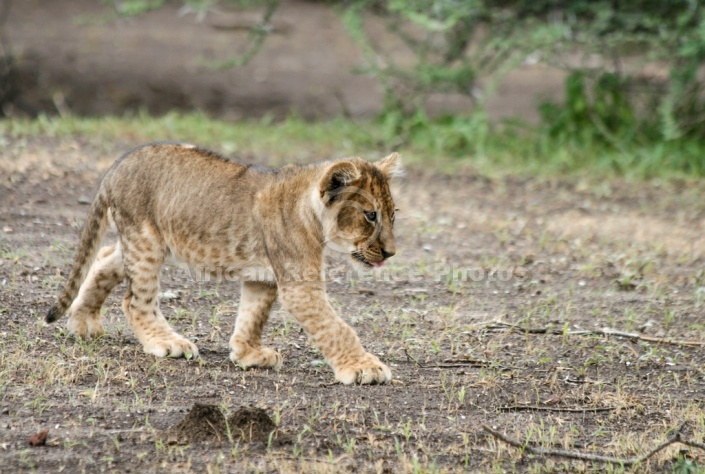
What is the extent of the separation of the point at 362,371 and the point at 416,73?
21.3ft

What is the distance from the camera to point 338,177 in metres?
4.93

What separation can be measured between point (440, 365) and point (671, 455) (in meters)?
1.39

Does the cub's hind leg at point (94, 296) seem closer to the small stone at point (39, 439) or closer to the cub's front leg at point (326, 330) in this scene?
the cub's front leg at point (326, 330)

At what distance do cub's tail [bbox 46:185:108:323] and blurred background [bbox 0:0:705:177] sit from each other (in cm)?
512

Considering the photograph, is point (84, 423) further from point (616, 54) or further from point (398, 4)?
point (616, 54)

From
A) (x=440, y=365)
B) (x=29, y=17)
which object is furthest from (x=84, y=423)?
(x=29, y=17)

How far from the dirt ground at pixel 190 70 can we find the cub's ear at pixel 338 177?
24.0ft

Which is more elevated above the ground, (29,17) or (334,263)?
(334,263)

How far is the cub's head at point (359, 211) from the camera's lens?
497 cm

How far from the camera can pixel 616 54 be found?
37.5 feet

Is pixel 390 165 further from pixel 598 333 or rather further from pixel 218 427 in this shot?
pixel 218 427

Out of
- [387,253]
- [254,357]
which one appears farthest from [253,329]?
[387,253]

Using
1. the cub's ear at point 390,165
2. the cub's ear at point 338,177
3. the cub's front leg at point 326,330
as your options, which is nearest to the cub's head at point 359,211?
the cub's ear at point 338,177

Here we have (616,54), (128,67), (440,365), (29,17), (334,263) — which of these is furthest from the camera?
(29,17)
